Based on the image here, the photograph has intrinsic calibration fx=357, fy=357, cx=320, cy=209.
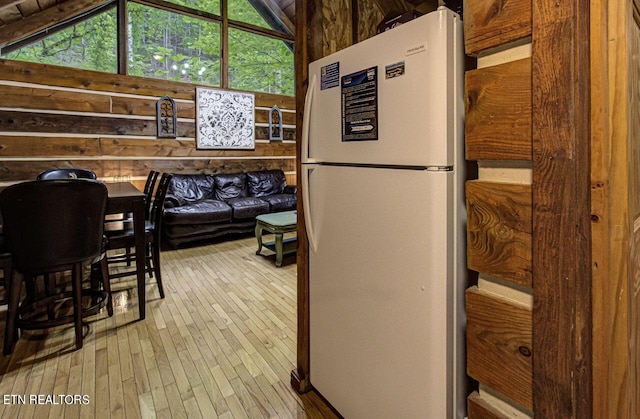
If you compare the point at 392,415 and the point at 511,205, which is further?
the point at 392,415

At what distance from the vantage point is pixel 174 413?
1.66m

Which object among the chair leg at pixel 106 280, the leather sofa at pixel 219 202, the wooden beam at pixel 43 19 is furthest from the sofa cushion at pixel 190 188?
the chair leg at pixel 106 280

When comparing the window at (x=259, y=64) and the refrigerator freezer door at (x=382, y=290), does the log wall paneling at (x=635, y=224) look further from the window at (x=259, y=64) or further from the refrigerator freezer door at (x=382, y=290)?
the window at (x=259, y=64)

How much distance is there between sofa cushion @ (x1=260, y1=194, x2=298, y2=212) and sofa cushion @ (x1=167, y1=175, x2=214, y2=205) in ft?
2.86

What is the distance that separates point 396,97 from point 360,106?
0.58 feet

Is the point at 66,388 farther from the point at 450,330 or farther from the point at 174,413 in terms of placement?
the point at 450,330

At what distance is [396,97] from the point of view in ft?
3.76

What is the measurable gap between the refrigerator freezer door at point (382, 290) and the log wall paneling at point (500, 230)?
0.07 m

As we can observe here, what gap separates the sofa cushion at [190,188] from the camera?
5.17 metres

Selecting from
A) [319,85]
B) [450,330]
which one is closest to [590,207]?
[450,330]

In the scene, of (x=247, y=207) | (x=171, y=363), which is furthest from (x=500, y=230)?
(x=247, y=207)

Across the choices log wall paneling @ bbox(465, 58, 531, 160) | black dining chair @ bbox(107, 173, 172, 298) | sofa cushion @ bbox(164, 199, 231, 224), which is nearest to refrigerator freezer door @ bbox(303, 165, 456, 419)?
log wall paneling @ bbox(465, 58, 531, 160)

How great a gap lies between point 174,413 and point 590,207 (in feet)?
5.96

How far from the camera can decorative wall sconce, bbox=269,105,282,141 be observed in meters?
6.36
